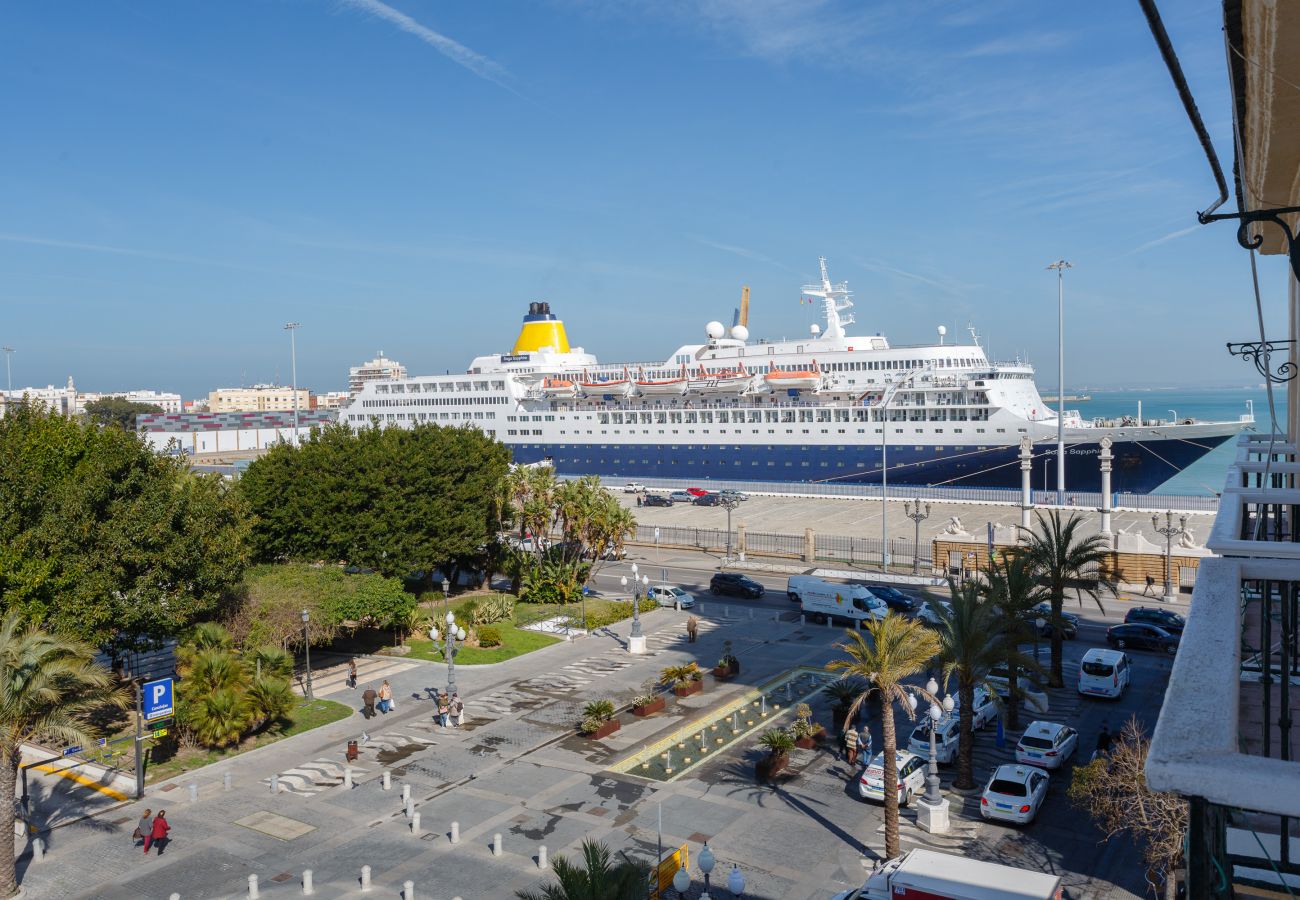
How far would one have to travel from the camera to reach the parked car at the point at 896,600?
29.4 meters

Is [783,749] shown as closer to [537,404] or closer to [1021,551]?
[1021,551]

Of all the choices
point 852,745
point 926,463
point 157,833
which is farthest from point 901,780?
point 926,463

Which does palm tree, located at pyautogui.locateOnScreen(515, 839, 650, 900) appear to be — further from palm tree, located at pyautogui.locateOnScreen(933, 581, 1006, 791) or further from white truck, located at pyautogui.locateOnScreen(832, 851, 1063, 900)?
palm tree, located at pyautogui.locateOnScreen(933, 581, 1006, 791)

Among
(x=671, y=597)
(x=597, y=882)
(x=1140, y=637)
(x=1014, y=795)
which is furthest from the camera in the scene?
(x=671, y=597)

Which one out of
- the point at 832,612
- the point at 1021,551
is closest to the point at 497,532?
the point at 832,612

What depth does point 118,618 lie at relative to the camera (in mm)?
18719

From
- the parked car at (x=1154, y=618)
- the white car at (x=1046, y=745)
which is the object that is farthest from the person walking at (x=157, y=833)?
the parked car at (x=1154, y=618)

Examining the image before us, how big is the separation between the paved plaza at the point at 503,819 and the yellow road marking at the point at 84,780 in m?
0.61

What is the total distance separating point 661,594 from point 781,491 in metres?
25.6

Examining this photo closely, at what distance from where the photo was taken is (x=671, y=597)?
3200 cm

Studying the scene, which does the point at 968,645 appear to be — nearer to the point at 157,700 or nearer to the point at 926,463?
the point at 157,700

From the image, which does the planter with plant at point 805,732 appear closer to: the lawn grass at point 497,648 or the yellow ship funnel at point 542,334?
the lawn grass at point 497,648

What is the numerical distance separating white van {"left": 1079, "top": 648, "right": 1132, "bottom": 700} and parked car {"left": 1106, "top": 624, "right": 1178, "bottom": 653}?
4.39 m

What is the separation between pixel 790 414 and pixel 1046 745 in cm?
4365
